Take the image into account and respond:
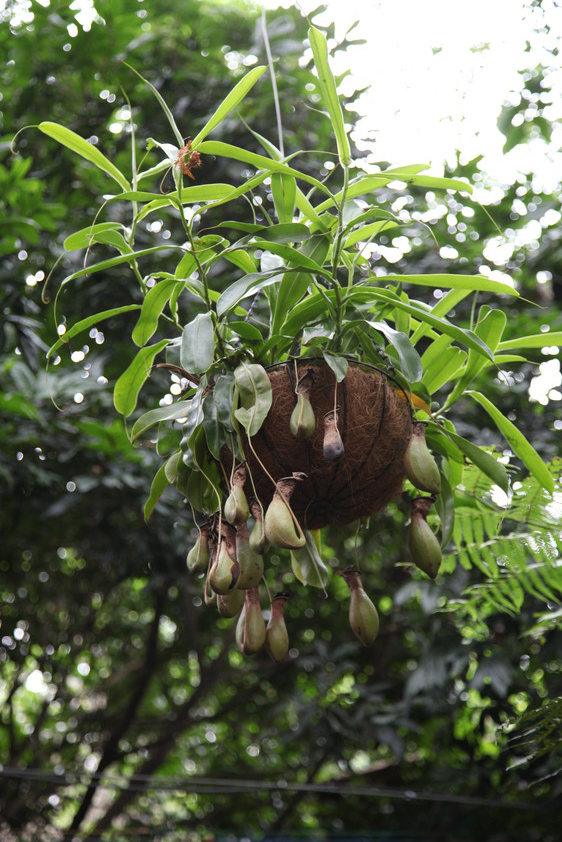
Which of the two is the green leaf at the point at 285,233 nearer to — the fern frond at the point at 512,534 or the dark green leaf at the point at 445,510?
the dark green leaf at the point at 445,510

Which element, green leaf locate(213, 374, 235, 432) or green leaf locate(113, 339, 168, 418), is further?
green leaf locate(113, 339, 168, 418)

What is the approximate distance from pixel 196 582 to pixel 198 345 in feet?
7.60

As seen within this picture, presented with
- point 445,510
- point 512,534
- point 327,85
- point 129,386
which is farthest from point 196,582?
point 327,85

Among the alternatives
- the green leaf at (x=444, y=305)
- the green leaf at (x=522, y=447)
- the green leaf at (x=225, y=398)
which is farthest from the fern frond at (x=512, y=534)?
the green leaf at (x=225, y=398)

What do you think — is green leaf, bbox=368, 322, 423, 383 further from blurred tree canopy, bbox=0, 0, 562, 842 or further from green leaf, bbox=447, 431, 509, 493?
blurred tree canopy, bbox=0, 0, 562, 842

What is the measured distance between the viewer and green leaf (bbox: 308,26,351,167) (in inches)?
38.4

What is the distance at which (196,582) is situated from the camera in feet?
10.5

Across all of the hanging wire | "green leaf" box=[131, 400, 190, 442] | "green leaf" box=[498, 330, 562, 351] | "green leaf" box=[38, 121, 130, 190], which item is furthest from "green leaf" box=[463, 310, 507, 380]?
the hanging wire

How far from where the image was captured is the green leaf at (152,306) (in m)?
1.10

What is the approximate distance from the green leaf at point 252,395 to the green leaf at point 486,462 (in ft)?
0.93

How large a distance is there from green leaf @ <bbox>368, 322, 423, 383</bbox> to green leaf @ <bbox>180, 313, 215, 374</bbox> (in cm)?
22

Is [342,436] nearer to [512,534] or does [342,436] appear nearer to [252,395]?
[252,395]

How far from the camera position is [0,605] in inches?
136

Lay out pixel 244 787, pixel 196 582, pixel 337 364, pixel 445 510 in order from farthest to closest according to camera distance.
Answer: pixel 196 582 < pixel 244 787 < pixel 445 510 < pixel 337 364
